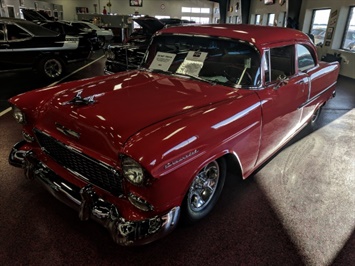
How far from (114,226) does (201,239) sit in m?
0.78

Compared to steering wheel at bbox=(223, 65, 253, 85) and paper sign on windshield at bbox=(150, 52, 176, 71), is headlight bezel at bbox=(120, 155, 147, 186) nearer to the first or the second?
steering wheel at bbox=(223, 65, 253, 85)

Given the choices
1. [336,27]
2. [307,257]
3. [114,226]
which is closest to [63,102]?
[114,226]

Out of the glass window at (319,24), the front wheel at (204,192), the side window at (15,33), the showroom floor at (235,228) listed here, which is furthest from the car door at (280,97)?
the glass window at (319,24)

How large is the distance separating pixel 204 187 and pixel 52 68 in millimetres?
6803

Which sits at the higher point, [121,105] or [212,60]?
[212,60]

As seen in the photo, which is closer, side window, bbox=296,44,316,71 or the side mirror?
the side mirror

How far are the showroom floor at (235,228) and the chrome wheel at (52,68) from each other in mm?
4743

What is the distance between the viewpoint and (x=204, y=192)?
234 cm

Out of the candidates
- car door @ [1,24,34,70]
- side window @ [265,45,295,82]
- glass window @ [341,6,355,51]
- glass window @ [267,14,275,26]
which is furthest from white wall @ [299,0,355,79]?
car door @ [1,24,34,70]

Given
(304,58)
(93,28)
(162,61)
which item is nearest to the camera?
(162,61)

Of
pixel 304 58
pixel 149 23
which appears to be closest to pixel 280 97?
pixel 304 58

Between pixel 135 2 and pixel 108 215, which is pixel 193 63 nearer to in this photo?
pixel 108 215

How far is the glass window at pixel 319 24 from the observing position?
10680 millimetres

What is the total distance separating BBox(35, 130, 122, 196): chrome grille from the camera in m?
1.84
